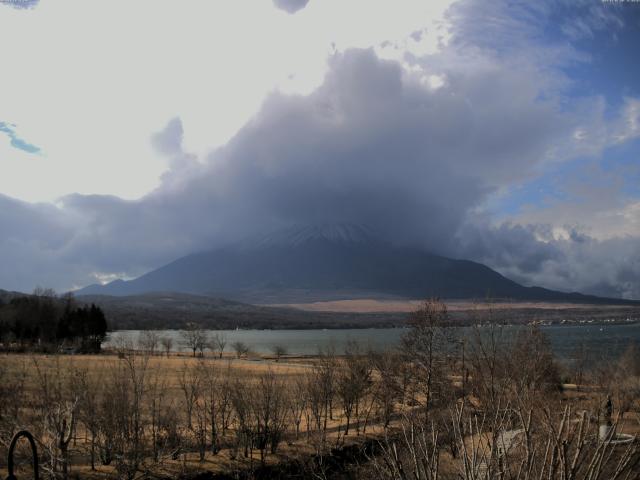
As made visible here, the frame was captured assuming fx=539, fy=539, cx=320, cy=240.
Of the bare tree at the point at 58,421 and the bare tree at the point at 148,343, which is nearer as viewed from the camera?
the bare tree at the point at 58,421

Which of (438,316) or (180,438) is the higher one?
(438,316)

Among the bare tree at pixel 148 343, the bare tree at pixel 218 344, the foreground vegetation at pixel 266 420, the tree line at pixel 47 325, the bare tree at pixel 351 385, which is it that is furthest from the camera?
the bare tree at pixel 218 344

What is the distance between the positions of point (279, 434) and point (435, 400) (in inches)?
425

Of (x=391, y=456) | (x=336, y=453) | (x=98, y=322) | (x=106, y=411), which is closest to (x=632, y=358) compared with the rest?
(x=336, y=453)

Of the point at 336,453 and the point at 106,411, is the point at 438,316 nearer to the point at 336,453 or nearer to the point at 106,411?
the point at 336,453

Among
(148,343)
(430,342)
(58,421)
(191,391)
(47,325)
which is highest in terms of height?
(430,342)

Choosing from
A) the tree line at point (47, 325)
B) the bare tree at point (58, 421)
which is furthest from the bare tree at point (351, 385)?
the tree line at point (47, 325)

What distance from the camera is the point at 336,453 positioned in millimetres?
25312

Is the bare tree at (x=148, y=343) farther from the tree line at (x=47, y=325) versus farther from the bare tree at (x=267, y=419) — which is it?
the tree line at (x=47, y=325)

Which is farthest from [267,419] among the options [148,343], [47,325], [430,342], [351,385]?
[47,325]

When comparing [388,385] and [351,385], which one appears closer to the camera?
[351,385]

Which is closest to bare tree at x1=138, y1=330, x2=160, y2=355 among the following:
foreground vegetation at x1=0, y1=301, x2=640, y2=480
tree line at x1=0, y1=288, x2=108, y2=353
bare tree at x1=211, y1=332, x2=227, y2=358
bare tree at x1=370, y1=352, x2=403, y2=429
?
foreground vegetation at x1=0, y1=301, x2=640, y2=480

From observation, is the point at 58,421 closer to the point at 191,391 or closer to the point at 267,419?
the point at 267,419

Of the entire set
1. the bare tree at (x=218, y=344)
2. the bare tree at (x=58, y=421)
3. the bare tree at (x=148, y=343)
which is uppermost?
the bare tree at (x=58, y=421)
